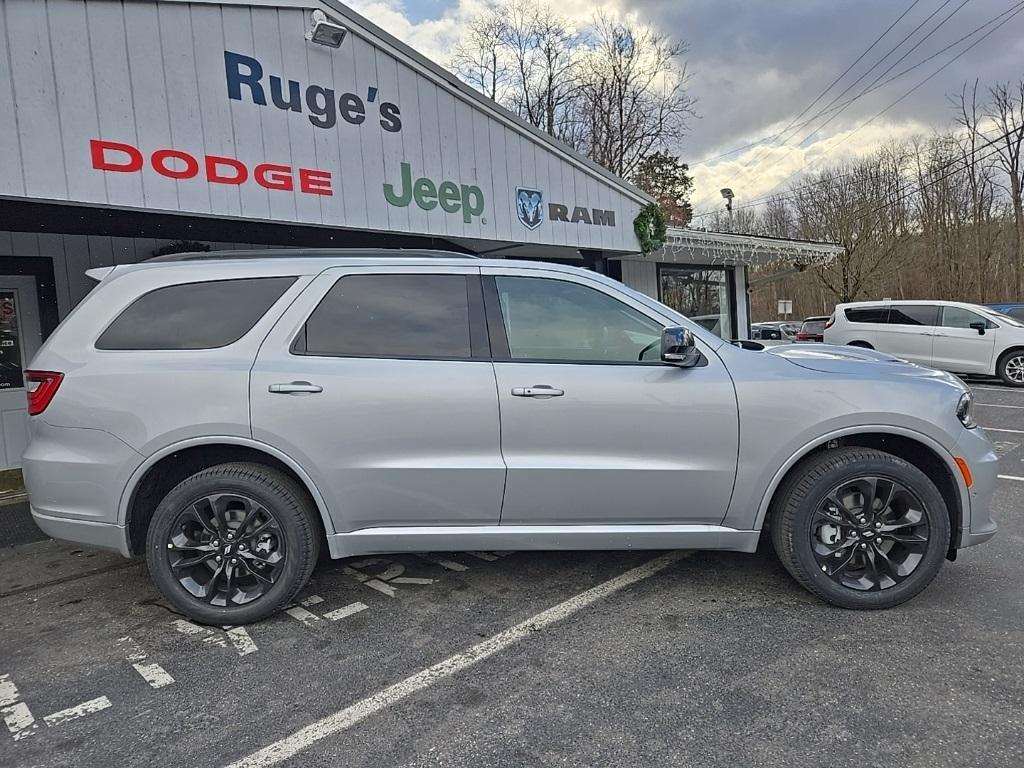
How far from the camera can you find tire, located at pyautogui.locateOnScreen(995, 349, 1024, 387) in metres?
12.1

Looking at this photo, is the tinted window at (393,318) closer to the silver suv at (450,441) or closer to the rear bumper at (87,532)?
the silver suv at (450,441)

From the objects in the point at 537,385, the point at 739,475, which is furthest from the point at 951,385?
the point at 537,385

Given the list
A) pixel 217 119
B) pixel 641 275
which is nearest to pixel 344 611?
pixel 217 119

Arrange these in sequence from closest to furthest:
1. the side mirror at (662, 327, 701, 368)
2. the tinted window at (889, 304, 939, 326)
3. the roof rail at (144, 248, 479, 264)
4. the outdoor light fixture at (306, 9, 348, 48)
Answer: the side mirror at (662, 327, 701, 368) → the roof rail at (144, 248, 479, 264) → the outdoor light fixture at (306, 9, 348, 48) → the tinted window at (889, 304, 939, 326)

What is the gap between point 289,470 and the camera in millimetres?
3258

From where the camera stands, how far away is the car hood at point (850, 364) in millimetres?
3240

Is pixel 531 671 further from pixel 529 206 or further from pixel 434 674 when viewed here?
pixel 529 206

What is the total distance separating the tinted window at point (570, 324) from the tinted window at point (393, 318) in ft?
0.85

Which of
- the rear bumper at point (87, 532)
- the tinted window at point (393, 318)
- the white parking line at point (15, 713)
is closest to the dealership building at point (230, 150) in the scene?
the rear bumper at point (87, 532)

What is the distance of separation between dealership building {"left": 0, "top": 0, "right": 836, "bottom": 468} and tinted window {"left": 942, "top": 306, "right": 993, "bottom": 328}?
8895 millimetres

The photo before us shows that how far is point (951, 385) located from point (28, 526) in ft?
21.8

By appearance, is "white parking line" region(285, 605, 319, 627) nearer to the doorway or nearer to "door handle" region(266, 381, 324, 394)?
"door handle" region(266, 381, 324, 394)

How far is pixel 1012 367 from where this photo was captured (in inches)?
480

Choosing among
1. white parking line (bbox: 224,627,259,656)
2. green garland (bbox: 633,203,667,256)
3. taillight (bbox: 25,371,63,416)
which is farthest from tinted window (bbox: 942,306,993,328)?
taillight (bbox: 25,371,63,416)
